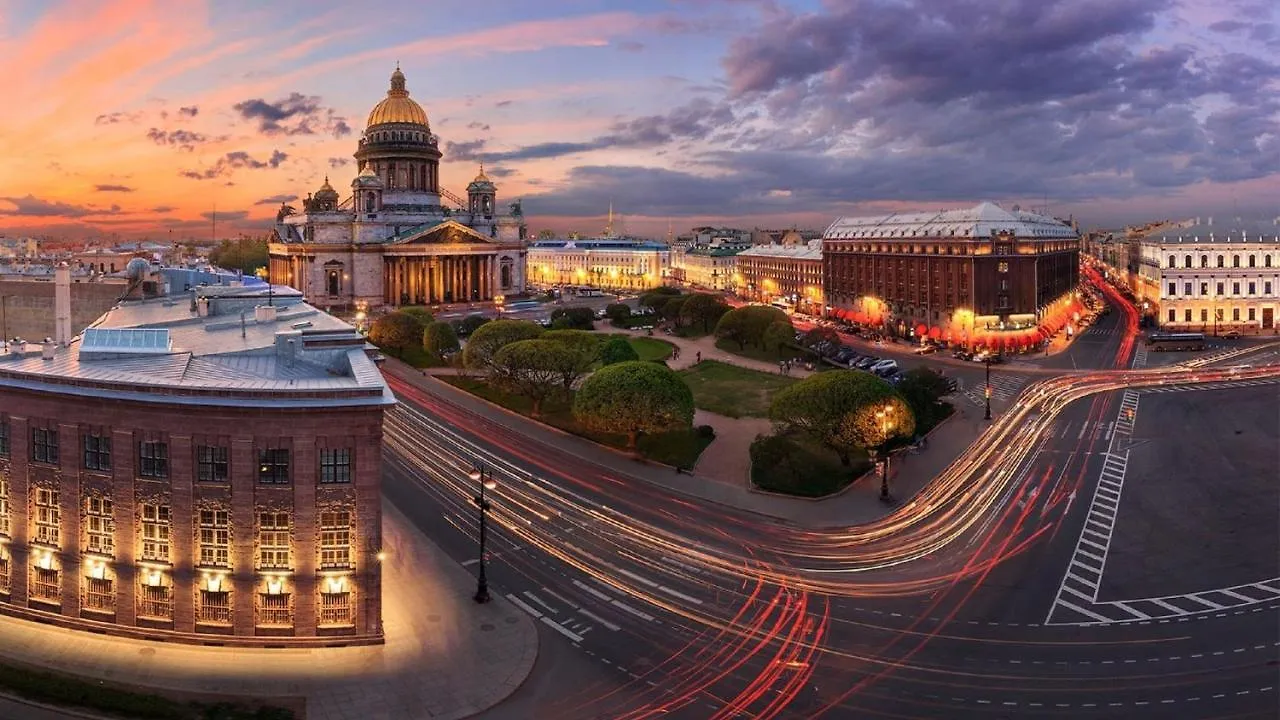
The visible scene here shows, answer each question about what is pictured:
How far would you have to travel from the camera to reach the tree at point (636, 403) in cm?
6338

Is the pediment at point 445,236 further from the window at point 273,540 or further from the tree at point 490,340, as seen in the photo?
the window at point 273,540

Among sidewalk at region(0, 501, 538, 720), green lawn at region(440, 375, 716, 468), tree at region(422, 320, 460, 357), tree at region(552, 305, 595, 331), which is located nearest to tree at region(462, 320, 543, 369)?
green lawn at region(440, 375, 716, 468)

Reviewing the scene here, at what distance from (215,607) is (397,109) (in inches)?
6343

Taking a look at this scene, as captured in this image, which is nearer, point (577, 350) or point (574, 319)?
point (577, 350)

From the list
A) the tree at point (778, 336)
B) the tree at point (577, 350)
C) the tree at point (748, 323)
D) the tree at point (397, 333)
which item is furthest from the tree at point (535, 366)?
the tree at point (748, 323)

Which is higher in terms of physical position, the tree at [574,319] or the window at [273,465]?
the tree at [574,319]

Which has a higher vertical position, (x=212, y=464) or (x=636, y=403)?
(x=212, y=464)

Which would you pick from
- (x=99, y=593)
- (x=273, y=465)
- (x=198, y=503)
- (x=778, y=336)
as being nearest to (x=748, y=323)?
(x=778, y=336)

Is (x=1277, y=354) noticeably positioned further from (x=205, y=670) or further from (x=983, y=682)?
(x=205, y=670)

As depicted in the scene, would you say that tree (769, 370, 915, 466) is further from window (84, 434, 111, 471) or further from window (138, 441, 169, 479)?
window (84, 434, 111, 471)

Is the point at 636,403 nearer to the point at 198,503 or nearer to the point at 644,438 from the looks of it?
the point at 644,438

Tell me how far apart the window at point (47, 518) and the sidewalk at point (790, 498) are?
34.3 metres

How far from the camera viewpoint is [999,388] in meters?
91.1

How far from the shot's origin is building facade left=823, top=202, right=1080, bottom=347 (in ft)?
385
